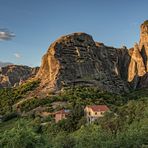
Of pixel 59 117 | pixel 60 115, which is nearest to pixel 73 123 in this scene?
pixel 59 117

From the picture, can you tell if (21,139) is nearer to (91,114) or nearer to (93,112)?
(91,114)

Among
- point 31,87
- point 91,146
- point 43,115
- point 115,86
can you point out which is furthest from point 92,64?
point 91,146

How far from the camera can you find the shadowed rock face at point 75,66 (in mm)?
168875

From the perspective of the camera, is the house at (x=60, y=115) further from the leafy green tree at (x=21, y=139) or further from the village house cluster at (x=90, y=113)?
the leafy green tree at (x=21, y=139)

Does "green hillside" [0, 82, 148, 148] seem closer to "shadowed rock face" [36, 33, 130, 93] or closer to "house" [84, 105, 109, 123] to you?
"house" [84, 105, 109, 123]

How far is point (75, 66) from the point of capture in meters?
176

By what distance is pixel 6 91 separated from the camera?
602 feet

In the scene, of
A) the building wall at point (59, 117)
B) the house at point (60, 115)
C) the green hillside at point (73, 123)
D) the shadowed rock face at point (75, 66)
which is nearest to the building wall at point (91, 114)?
the green hillside at point (73, 123)

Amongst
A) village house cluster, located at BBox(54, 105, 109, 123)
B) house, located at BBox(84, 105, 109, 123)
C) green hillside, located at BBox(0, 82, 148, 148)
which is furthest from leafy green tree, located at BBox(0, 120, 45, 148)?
house, located at BBox(84, 105, 109, 123)

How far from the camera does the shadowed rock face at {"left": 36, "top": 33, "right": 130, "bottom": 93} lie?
168875 mm

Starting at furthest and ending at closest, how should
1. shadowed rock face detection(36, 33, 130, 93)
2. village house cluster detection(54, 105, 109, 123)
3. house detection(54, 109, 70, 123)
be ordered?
shadowed rock face detection(36, 33, 130, 93)
village house cluster detection(54, 105, 109, 123)
house detection(54, 109, 70, 123)

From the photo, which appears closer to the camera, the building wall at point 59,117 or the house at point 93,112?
the building wall at point 59,117

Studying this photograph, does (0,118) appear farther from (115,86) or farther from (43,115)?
(115,86)

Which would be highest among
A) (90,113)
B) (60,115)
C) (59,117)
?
(90,113)
